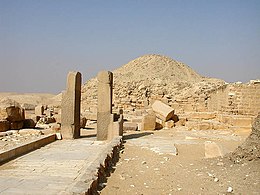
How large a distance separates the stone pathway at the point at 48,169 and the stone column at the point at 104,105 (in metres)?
1.46

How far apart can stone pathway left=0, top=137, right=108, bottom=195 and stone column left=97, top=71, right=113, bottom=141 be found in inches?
57.4

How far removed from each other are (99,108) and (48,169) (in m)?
5.18

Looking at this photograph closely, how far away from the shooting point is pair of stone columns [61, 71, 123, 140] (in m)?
12.0

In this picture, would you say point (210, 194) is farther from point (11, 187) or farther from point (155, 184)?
point (11, 187)

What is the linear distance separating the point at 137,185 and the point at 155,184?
1.15 ft

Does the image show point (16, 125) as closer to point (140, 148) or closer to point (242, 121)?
point (140, 148)

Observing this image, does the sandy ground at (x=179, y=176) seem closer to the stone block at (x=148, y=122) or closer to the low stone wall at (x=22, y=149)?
the low stone wall at (x=22, y=149)

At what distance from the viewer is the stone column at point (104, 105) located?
1198 cm

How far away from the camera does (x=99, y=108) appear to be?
12.1 metres

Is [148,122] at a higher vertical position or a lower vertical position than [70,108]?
lower

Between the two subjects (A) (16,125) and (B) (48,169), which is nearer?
(B) (48,169)

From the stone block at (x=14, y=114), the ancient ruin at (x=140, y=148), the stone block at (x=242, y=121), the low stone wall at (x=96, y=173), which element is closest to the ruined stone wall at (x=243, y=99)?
the ancient ruin at (x=140, y=148)

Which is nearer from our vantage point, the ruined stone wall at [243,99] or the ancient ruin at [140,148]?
the ancient ruin at [140,148]

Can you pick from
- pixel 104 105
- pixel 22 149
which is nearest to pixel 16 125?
pixel 104 105
